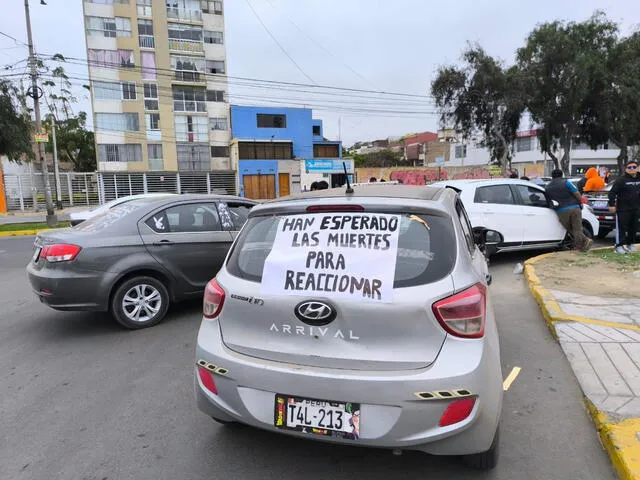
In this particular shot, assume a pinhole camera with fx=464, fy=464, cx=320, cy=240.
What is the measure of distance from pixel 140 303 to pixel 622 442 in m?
4.78

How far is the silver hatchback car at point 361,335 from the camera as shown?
7.42ft

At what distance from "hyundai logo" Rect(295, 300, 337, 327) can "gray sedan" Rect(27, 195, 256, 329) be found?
3493mm

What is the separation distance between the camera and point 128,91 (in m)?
43.4

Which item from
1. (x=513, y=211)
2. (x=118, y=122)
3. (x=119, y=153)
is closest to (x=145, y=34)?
(x=118, y=122)

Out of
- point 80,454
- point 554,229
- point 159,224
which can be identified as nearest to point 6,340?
point 159,224

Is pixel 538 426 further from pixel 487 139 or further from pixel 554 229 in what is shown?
pixel 487 139

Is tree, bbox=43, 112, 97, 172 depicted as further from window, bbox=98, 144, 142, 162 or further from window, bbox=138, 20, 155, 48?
window, bbox=138, 20, 155, 48

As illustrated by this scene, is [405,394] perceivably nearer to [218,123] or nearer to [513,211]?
[513,211]

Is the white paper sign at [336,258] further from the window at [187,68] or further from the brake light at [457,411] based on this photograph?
the window at [187,68]

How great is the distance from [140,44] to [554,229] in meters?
44.9

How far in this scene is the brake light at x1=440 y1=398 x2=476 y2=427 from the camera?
2240 mm

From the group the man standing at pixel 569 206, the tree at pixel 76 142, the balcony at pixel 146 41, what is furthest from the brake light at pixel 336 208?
the tree at pixel 76 142

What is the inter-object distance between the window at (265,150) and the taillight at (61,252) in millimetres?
40666

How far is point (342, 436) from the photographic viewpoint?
2320mm
